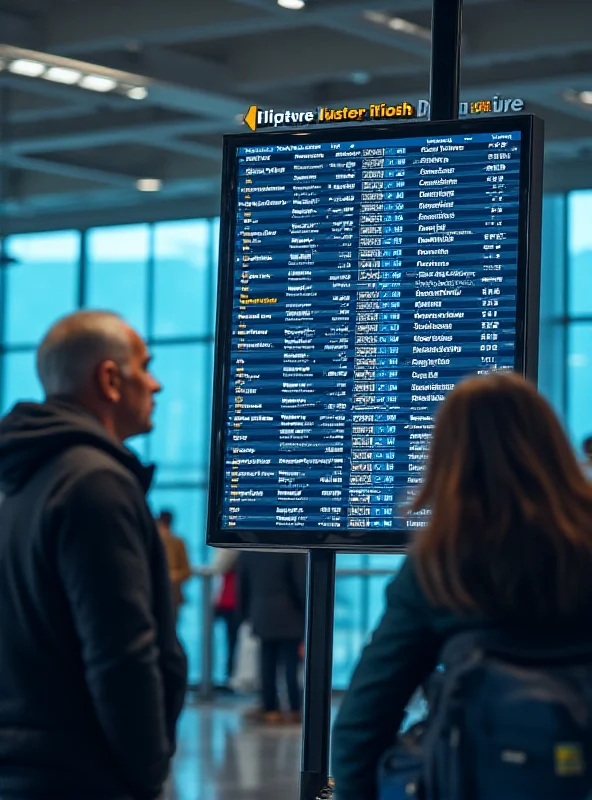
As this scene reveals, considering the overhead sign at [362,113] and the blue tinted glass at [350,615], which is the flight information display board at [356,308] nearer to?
the overhead sign at [362,113]

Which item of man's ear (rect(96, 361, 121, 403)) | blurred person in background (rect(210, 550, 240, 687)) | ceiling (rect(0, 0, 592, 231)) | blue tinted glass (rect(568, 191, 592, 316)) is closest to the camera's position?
man's ear (rect(96, 361, 121, 403))

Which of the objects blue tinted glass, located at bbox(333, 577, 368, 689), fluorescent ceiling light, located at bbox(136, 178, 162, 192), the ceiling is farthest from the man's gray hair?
blue tinted glass, located at bbox(333, 577, 368, 689)

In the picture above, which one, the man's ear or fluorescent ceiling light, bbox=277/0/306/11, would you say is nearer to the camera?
the man's ear

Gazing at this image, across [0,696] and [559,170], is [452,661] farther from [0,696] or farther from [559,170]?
[559,170]

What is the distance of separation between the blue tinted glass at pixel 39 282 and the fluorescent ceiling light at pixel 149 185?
6.48 ft

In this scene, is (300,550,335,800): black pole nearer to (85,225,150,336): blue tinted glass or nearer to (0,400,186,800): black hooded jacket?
(0,400,186,800): black hooded jacket

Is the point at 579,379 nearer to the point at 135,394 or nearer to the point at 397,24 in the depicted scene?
the point at 397,24

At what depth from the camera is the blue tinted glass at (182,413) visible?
17984mm

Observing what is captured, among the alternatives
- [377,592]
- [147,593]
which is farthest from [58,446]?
[377,592]

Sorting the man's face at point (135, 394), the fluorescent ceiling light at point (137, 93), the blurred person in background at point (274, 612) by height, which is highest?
the fluorescent ceiling light at point (137, 93)

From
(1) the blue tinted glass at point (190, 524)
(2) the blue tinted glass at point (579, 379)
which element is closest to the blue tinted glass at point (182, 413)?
(1) the blue tinted glass at point (190, 524)

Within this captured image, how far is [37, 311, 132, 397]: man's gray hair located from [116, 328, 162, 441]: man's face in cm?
3

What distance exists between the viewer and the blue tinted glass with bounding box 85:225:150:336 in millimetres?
18297

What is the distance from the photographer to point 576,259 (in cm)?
1606
